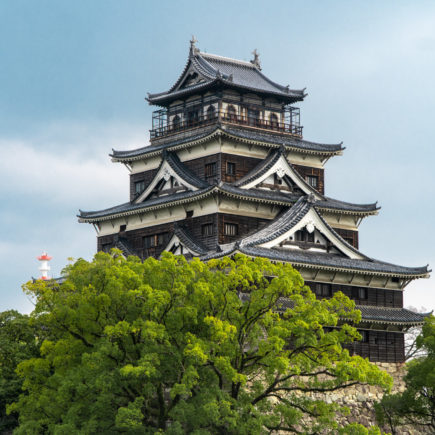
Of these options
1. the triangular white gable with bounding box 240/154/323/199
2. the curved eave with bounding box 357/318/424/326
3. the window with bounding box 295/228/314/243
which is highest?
the triangular white gable with bounding box 240/154/323/199

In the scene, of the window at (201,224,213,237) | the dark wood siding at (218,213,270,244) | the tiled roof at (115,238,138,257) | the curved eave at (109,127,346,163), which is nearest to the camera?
→ the dark wood siding at (218,213,270,244)

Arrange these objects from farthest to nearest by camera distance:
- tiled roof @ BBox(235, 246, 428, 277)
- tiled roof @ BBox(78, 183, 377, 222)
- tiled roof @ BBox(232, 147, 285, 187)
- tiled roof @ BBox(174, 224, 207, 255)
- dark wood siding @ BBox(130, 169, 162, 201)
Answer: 1. dark wood siding @ BBox(130, 169, 162, 201)
2. tiled roof @ BBox(232, 147, 285, 187)
3. tiled roof @ BBox(78, 183, 377, 222)
4. tiled roof @ BBox(174, 224, 207, 255)
5. tiled roof @ BBox(235, 246, 428, 277)

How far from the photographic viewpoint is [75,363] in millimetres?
38156

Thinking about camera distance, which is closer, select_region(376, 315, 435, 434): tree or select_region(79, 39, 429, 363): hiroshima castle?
select_region(376, 315, 435, 434): tree

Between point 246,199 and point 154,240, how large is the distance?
18.8ft

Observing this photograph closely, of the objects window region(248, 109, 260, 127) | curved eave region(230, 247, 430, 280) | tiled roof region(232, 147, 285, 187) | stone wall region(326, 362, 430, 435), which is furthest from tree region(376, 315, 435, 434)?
window region(248, 109, 260, 127)

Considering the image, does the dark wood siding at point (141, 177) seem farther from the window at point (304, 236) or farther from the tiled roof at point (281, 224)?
the window at point (304, 236)

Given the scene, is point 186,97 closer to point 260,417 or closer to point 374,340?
point 374,340

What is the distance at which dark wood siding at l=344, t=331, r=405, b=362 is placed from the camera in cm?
4994

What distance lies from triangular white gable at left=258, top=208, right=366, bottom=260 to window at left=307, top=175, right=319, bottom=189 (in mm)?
5582

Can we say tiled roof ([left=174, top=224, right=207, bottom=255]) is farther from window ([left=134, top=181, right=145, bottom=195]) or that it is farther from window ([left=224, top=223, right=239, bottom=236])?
window ([left=134, top=181, right=145, bottom=195])

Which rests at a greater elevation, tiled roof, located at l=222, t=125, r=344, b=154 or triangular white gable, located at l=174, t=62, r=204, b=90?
triangular white gable, located at l=174, t=62, r=204, b=90

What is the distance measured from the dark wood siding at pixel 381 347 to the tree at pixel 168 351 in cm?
1104

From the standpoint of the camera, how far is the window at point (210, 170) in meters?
53.0
